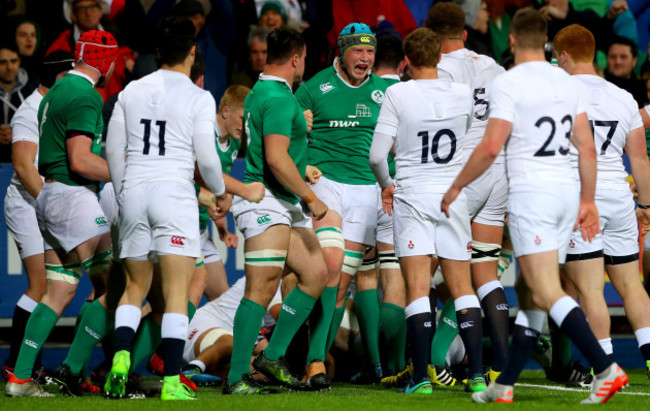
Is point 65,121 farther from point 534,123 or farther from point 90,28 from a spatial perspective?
point 90,28

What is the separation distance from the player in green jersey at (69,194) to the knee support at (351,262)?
6.26 feet

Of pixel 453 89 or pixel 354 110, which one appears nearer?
pixel 453 89

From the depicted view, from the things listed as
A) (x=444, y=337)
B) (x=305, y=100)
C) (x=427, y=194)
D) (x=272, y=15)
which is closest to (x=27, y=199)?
(x=305, y=100)

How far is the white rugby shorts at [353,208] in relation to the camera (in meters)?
8.28

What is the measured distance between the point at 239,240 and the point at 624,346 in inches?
168

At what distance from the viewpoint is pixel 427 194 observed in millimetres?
6996

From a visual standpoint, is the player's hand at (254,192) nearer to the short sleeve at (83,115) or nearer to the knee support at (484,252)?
the short sleeve at (83,115)

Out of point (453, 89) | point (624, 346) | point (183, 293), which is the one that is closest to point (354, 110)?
point (453, 89)

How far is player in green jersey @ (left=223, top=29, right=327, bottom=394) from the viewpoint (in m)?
7.01

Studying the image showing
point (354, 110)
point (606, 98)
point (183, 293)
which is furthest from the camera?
point (354, 110)

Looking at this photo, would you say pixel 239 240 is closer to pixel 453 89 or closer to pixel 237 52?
pixel 237 52

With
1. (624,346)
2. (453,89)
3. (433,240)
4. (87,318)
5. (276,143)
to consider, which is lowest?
Answer: (624,346)

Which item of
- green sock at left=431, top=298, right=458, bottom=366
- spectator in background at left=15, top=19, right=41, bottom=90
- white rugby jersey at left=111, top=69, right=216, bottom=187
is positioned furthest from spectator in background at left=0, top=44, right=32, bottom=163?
green sock at left=431, top=298, right=458, bottom=366

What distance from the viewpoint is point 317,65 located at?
11.2m
